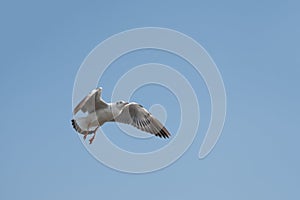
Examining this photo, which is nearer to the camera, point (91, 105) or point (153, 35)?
point (91, 105)

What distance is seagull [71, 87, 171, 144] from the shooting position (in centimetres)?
1238

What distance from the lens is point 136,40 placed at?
13.3 metres

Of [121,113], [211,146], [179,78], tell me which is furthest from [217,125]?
[121,113]

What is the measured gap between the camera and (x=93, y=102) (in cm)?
1245

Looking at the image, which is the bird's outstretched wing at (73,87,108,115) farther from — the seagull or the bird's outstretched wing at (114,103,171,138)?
the bird's outstretched wing at (114,103,171,138)

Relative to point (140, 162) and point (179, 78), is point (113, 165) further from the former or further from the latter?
point (179, 78)

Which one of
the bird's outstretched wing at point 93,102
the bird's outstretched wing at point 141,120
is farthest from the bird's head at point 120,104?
the bird's outstretched wing at point 93,102

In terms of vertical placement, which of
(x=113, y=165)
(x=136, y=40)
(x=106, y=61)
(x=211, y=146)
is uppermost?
(x=136, y=40)

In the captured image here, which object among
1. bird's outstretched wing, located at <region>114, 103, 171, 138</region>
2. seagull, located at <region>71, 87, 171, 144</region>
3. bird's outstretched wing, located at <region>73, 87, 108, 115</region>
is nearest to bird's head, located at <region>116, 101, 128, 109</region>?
seagull, located at <region>71, 87, 171, 144</region>

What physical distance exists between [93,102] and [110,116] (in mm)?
553

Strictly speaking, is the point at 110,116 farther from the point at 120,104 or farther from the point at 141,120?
the point at 141,120

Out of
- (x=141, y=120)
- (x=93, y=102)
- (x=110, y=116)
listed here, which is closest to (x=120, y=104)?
(x=110, y=116)

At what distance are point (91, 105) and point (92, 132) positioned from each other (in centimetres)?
61

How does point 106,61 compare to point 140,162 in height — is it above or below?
above
